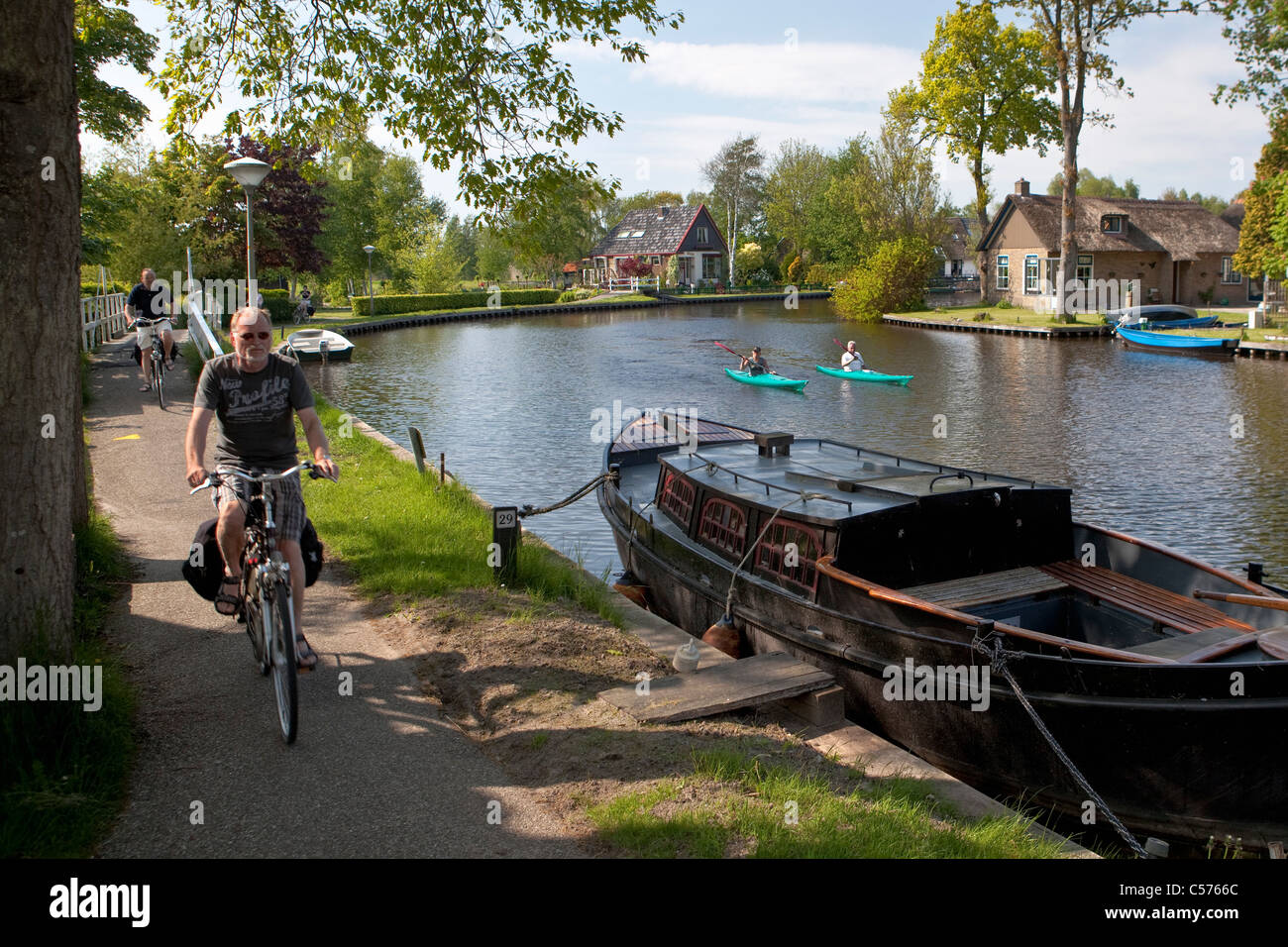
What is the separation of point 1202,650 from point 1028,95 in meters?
60.7

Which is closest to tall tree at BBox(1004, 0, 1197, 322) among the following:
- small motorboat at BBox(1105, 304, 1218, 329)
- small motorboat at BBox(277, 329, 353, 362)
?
small motorboat at BBox(1105, 304, 1218, 329)

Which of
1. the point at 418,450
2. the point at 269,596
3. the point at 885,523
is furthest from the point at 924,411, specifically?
the point at 269,596

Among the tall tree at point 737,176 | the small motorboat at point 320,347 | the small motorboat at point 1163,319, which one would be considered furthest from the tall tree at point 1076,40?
the tall tree at point 737,176

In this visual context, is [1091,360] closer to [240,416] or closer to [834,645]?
[834,645]

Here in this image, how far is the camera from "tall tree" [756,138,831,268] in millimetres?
100938

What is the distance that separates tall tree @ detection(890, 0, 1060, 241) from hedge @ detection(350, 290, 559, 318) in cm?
3395

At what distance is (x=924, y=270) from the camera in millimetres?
64562

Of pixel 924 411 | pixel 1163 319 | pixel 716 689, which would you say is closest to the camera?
pixel 716 689

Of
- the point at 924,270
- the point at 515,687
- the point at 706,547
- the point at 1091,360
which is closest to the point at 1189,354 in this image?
the point at 1091,360

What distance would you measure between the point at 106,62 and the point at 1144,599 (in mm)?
25015

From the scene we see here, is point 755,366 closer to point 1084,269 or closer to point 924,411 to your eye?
point 924,411

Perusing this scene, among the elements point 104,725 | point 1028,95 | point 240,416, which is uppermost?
point 1028,95

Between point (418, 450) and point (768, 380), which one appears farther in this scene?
point (768, 380)

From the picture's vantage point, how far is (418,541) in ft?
34.4
